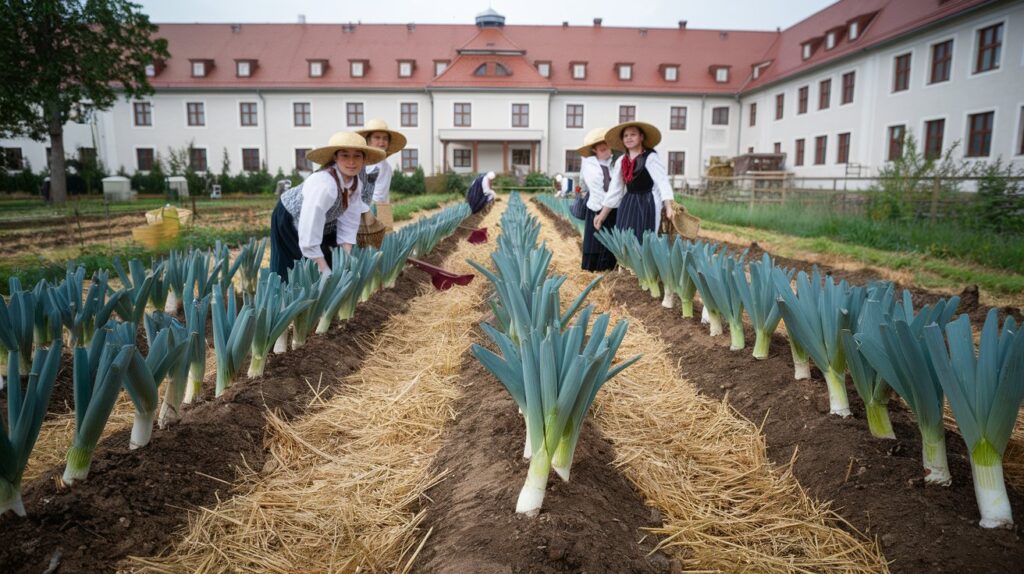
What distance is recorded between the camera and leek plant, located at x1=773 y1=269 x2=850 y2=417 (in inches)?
84.7

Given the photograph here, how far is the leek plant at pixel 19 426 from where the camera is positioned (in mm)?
1483

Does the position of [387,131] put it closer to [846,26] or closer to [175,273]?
[175,273]

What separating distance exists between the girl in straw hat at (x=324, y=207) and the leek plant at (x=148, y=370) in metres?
1.80

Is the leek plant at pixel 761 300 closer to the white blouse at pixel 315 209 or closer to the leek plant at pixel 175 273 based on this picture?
the white blouse at pixel 315 209

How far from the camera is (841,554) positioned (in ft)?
5.57

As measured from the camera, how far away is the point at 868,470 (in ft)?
6.31

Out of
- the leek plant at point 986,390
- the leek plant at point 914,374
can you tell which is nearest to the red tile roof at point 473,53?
the leek plant at point 914,374

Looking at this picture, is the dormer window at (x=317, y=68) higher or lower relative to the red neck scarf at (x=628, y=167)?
higher

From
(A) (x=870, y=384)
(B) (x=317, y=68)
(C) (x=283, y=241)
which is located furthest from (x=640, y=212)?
(B) (x=317, y=68)

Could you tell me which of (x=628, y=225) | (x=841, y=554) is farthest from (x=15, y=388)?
(x=628, y=225)

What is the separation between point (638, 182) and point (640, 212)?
265 millimetres

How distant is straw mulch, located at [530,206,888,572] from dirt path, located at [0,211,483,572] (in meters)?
1.36

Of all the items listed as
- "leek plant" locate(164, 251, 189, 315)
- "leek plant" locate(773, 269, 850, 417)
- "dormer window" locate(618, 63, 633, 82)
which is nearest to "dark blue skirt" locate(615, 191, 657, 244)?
"leek plant" locate(773, 269, 850, 417)

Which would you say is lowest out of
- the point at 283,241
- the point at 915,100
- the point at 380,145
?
the point at 283,241
